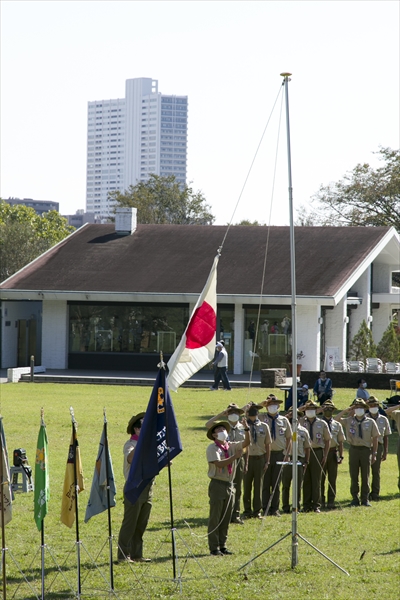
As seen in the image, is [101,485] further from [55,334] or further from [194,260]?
[194,260]

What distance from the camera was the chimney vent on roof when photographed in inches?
1634

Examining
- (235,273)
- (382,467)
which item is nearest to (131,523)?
(382,467)

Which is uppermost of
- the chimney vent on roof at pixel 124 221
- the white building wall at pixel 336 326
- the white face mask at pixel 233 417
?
the chimney vent on roof at pixel 124 221

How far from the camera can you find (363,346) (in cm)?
3497

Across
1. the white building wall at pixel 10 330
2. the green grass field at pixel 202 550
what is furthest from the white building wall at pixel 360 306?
the green grass field at pixel 202 550

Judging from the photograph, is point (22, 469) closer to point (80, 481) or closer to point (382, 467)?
point (80, 481)

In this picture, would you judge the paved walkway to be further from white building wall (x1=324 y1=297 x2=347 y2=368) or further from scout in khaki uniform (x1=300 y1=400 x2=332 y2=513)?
scout in khaki uniform (x1=300 y1=400 x2=332 y2=513)

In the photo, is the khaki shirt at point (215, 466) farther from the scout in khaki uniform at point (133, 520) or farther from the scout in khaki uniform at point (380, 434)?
the scout in khaki uniform at point (380, 434)

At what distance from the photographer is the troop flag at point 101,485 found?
11.3 metres

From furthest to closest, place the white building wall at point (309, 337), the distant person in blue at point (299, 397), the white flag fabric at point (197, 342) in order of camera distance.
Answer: the white building wall at point (309, 337), the distant person in blue at point (299, 397), the white flag fabric at point (197, 342)

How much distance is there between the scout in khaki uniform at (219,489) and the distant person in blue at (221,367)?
17223 millimetres

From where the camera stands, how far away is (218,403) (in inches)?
1059

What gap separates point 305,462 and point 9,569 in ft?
17.6

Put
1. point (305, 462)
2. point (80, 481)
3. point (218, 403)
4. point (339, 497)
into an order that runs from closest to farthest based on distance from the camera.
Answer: point (80, 481)
point (305, 462)
point (339, 497)
point (218, 403)
